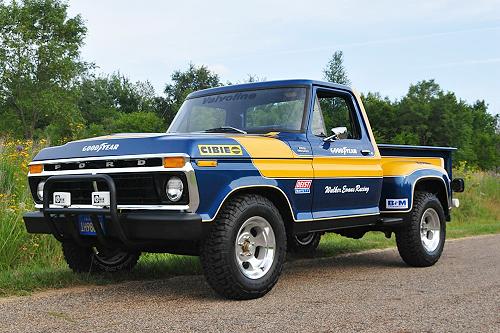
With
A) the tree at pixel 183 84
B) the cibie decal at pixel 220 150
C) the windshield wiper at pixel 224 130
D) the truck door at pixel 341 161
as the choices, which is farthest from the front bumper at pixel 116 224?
the tree at pixel 183 84

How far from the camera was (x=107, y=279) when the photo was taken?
6422mm

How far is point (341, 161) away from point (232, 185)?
177cm

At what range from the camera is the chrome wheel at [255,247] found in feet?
18.1

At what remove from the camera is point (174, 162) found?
4.99 meters

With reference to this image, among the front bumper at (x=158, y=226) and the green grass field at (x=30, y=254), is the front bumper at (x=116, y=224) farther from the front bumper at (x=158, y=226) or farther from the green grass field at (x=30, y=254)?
the green grass field at (x=30, y=254)

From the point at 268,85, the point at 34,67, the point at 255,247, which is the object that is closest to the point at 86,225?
the point at 255,247

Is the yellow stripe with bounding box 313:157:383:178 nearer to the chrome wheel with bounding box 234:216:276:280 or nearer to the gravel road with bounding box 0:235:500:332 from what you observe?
the chrome wheel with bounding box 234:216:276:280

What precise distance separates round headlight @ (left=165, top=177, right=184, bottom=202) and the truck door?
163cm

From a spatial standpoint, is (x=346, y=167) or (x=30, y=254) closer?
(x=346, y=167)

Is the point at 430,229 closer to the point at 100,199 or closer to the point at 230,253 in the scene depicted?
the point at 230,253

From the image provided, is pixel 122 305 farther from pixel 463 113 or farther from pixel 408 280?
pixel 463 113

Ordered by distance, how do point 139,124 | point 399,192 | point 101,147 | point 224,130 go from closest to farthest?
point 101,147 → point 224,130 → point 399,192 → point 139,124

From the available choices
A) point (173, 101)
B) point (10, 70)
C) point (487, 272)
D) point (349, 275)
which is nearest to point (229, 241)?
point (349, 275)

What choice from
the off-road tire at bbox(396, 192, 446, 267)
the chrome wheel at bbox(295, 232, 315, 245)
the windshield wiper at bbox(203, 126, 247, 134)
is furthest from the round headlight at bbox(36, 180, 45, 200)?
the off-road tire at bbox(396, 192, 446, 267)
